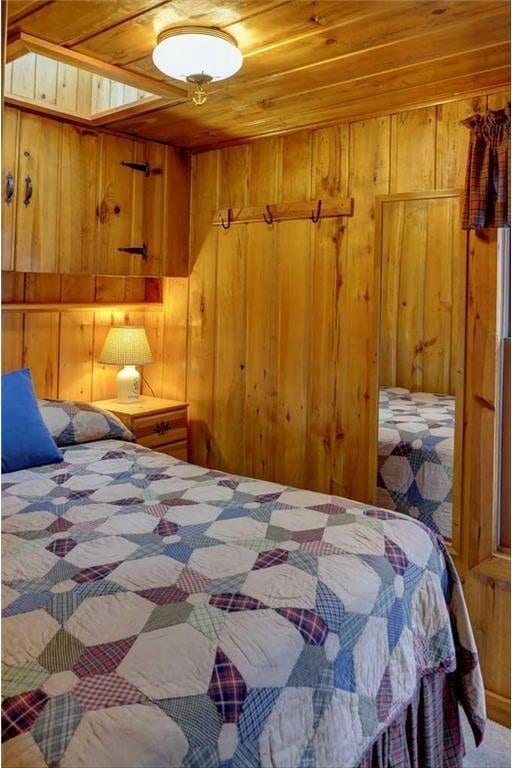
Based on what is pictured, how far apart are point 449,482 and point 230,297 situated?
1495 mm

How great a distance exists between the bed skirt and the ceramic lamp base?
7.05 ft

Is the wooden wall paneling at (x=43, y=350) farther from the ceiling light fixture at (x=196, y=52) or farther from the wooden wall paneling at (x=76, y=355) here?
the ceiling light fixture at (x=196, y=52)

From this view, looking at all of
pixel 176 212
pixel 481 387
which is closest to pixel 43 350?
pixel 176 212

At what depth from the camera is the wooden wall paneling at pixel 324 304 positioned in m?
2.88

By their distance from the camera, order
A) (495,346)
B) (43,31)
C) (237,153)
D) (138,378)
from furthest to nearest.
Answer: (138,378), (237,153), (495,346), (43,31)

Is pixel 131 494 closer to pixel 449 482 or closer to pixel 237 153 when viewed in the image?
pixel 449 482

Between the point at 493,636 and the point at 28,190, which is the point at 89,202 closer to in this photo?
the point at 28,190

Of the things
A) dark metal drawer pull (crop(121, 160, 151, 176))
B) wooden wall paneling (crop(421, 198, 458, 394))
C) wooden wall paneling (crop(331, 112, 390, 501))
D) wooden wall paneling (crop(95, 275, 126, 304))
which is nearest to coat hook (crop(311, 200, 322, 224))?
wooden wall paneling (crop(331, 112, 390, 501))

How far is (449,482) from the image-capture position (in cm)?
255

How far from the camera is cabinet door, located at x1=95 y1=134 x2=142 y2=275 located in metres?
3.17

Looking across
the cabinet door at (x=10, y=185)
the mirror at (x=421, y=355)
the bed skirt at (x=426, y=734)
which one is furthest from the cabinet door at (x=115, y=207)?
the bed skirt at (x=426, y=734)

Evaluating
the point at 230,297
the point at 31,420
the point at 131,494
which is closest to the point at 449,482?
the point at 131,494

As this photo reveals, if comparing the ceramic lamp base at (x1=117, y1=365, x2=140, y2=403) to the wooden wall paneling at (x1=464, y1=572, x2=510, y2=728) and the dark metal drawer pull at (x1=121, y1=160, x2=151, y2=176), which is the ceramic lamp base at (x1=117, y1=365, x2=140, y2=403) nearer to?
the dark metal drawer pull at (x1=121, y1=160, x2=151, y2=176)

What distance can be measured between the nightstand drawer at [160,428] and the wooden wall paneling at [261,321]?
40cm
